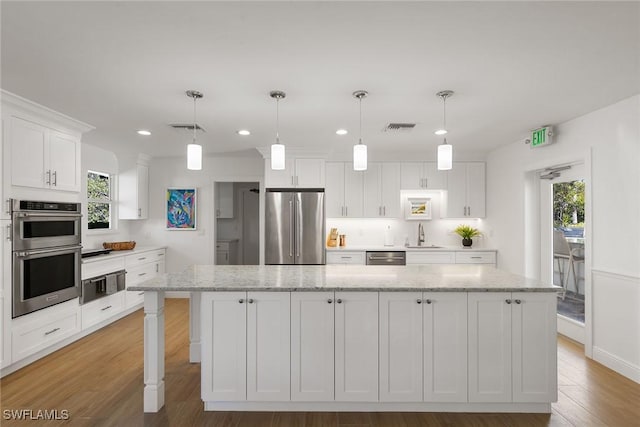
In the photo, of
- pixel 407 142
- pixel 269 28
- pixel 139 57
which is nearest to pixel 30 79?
pixel 139 57

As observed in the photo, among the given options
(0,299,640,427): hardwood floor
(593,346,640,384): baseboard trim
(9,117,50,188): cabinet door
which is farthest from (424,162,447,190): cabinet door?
(9,117,50,188): cabinet door

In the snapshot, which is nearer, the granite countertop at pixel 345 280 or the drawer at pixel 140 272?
the granite countertop at pixel 345 280

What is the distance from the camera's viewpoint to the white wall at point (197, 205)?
5969 mm

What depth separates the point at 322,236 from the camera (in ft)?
17.0

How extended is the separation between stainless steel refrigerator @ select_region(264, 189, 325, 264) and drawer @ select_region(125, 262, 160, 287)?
6.02ft

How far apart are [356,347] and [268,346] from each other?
1.94ft

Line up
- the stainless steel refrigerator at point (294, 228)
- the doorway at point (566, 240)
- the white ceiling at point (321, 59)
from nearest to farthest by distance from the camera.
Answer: the white ceiling at point (321, 59)
the doorway at point (566, 240)
the stainless steel refrigerator at point (294, 228)

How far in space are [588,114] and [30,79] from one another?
15.9 feet

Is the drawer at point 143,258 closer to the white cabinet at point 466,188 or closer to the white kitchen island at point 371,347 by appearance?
the white kitchen island at point 371,347

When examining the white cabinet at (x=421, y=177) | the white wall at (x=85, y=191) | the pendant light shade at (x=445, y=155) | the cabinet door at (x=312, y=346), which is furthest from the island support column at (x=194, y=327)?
the white cabinet at (x=421, y=177)

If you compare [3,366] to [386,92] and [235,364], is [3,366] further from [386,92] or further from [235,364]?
[386,92]

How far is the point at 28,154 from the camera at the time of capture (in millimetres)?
3262

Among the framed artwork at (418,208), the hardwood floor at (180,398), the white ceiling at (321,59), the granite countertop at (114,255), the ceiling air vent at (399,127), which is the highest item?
the white ceiling at (321,59)

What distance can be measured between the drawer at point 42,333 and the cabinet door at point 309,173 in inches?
123
